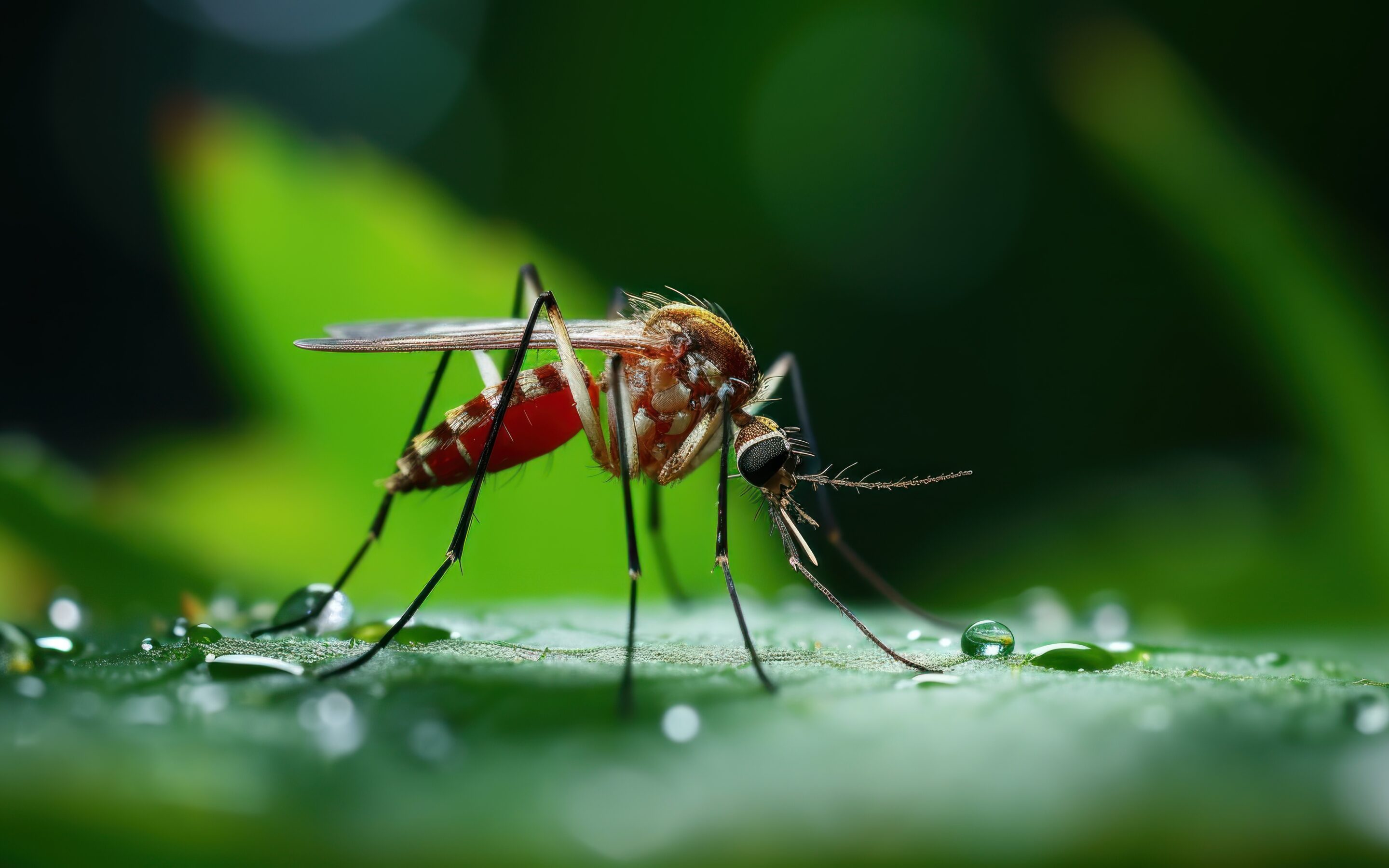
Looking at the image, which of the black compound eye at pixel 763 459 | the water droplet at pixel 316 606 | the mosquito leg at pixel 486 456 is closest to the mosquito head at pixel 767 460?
the black compound eye at pixel 763 459

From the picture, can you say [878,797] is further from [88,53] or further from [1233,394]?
[88,53]

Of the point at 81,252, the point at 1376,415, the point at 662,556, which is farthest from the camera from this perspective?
the point at 81,252

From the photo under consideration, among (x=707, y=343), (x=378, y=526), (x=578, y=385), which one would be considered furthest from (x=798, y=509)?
(x=378, y=526)

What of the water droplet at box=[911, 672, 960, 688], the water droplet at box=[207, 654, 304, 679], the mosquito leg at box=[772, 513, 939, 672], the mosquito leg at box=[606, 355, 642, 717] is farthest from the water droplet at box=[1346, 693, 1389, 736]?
the water droplet at box=[207, 654, 304, 679]

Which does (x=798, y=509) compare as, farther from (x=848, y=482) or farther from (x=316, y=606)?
(x=316, y=606)

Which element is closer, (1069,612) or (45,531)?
(45,531)

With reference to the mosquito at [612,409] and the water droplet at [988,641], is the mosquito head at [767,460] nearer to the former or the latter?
the mosquito at [612,409]

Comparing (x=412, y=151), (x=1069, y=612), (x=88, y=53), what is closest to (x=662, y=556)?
(x=1069, y=612)

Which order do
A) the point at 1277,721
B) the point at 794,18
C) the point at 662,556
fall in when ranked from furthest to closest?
1. the point at 794,18
2. the point at 662,556
3. the point at 1277,721
